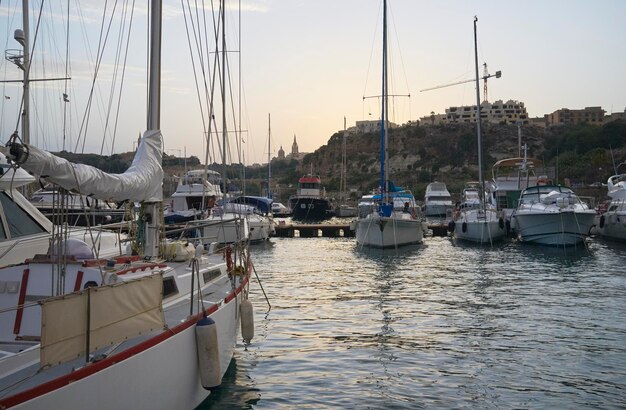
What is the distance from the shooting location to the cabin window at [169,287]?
31.2 ft

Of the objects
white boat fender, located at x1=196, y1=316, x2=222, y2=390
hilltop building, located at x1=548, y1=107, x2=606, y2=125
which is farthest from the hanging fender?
hilltop building, located at x1=548, y1=107, x2=606, y2=125

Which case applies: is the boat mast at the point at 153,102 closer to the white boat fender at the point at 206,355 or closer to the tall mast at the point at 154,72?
the tall mast at the point at 154,72

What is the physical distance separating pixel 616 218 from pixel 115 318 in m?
36.2

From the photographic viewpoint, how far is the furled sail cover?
6406 millimetres

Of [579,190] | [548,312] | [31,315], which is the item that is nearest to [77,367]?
[31,315]

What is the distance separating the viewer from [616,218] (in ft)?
122

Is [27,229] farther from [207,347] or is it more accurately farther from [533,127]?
[533,127]

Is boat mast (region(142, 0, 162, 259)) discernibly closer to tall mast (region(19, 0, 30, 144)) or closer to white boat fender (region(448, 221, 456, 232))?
tall mast (region(19, 0, 30, 144))

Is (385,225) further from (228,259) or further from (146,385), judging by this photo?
(146,385)

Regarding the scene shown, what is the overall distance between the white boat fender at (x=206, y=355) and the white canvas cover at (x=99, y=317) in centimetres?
79

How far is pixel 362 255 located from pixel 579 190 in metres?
49.5

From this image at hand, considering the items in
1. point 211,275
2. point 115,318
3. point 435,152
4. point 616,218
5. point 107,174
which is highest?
point 435,152

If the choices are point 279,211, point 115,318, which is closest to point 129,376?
point 115,318

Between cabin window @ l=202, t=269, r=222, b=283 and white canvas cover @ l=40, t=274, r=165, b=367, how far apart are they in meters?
3.82
